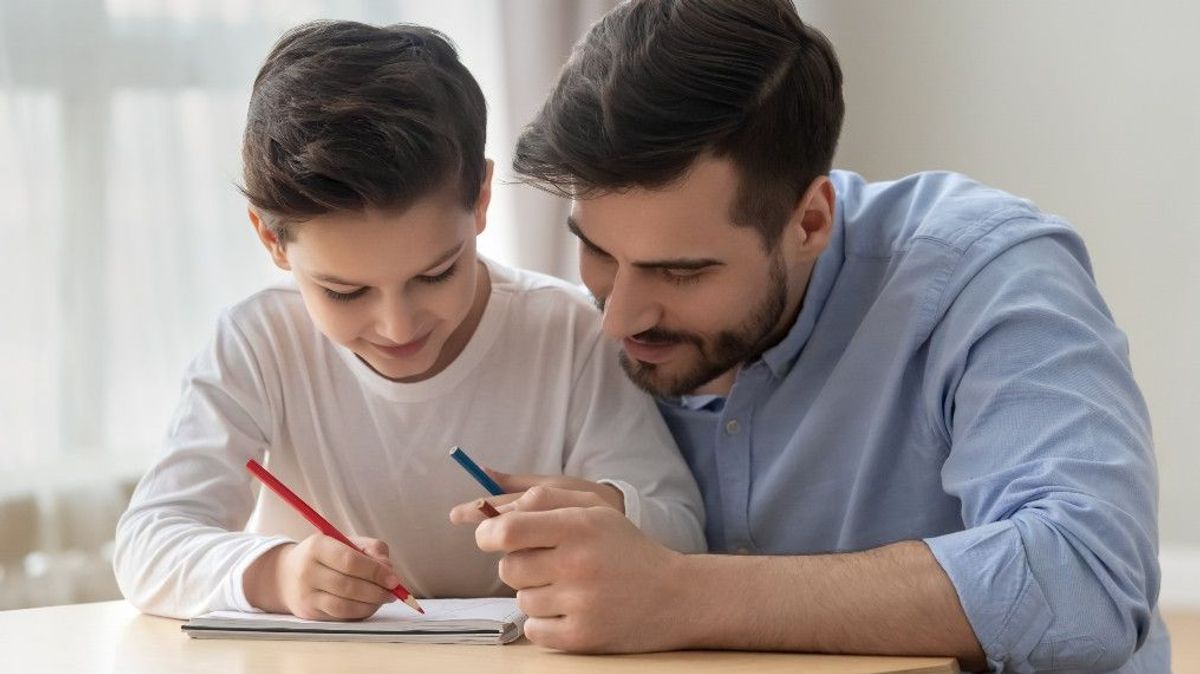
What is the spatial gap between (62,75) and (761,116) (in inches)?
54.4

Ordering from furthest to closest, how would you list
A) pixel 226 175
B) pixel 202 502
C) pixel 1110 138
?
pixel 1110 138 < pixel 226 175 < pixel 202 502

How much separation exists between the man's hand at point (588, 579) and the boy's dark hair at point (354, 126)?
398mm

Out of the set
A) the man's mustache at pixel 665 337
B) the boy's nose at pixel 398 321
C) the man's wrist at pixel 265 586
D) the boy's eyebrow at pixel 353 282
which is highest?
the boy's eyebrow at pixel 353 282

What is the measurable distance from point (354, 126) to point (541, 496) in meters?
0.42

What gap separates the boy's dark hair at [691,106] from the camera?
4.58 ft

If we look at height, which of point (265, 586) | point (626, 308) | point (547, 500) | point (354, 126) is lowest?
point (265, 586)

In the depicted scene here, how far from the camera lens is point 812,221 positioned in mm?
1548

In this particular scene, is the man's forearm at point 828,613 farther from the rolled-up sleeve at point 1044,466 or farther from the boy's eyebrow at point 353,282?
the boy's eyebrow at point 353,282

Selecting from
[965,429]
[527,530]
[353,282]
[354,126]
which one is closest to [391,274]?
[353,282]

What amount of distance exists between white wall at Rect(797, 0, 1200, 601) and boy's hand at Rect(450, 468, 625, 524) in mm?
1544

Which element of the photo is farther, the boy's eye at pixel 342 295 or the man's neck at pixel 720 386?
the man's neck at pixel 720 386

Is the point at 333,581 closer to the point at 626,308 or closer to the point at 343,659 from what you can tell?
the point at 343,659

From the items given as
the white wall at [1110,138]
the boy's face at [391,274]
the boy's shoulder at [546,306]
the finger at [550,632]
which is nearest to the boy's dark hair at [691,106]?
the boy's face at [391,274]

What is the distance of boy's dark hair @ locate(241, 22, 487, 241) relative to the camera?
139 cm
